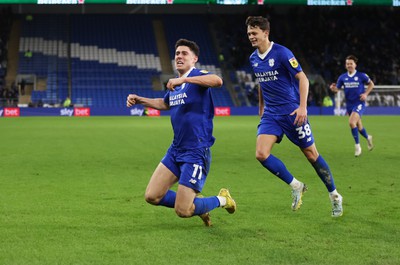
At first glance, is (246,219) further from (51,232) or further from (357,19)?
(357,19)

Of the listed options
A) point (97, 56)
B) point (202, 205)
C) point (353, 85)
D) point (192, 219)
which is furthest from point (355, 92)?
point (97, 56)

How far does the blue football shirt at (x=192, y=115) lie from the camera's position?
240 inches

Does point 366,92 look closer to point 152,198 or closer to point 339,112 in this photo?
point 152,198

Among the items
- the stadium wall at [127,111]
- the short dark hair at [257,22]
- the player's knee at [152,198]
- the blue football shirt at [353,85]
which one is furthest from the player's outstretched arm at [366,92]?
the stadium wall at [127,111]

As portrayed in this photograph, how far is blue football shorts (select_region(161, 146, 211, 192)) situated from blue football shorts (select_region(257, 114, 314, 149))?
1596 mm

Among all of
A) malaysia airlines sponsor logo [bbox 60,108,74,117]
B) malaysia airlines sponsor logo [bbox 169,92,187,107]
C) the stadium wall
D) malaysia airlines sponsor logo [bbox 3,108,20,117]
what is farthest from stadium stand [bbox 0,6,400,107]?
malaysia airlines sponsor logo [bbox 169,92,187,107]

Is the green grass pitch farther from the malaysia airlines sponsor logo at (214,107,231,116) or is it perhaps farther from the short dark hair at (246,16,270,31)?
the malaysia airlines sponsor logo at (214,107,231,116)

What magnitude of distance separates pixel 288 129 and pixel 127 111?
34.6 meters

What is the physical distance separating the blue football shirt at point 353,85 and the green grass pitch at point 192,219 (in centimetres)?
227

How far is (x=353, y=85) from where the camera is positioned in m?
14.7

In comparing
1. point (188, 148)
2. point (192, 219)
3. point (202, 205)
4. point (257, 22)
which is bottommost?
point (192, 219)

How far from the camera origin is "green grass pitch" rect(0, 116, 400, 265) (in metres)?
5.04

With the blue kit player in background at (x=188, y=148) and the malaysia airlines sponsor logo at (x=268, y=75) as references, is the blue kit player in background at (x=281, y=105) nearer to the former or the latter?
the malaysia airlines sponsor logo at (x=268, y=75)

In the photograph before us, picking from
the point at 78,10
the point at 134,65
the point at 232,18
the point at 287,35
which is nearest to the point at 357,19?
the point at 287,35
